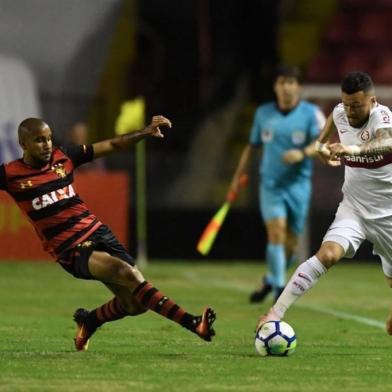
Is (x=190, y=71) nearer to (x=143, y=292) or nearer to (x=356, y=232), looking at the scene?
(x=356, y=232)

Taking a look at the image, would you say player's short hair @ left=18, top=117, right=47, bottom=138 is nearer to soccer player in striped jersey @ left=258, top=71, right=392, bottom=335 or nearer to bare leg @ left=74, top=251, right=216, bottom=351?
bare leg @ left=74, top=251, right=216, bottom=351

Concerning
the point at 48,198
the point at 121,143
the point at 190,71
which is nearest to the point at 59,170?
the point at 48,198

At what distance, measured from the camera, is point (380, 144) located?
28.7 feet

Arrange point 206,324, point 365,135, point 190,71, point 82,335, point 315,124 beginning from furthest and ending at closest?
point 190,71 → point 315,124 → point 365,135 → point 82,335 → point 206,324

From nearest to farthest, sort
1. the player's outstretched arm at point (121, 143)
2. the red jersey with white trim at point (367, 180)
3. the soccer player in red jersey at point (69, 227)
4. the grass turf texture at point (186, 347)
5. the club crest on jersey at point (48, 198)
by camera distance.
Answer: the grass turf texture at point (186, 347), the soccer player in red jersey at point (69, 227), the club crest on jersey at point (48, 198), the player's outstretched arm at point (121, 143), the red jersey with white trim at point (367, 180)

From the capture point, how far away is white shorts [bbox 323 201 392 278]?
902 centimetres

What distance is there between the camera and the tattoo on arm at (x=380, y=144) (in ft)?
28.4

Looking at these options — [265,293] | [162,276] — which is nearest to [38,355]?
[265,293]

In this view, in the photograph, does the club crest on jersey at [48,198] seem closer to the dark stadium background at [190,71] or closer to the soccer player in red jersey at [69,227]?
the soccer player in red jersey at [69,227]

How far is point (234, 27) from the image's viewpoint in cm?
2375

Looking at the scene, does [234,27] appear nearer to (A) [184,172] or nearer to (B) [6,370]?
(A) [184,172]

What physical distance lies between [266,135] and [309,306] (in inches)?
68.4

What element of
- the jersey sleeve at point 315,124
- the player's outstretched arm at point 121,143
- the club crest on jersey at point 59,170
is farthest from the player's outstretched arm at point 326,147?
the jersey sleeve at point 315,124

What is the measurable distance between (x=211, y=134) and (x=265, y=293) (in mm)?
8549
